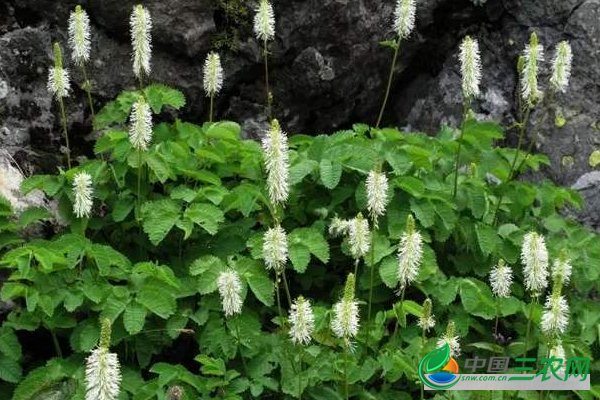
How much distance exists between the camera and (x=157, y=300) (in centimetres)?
482

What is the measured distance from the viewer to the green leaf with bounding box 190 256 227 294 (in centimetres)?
501

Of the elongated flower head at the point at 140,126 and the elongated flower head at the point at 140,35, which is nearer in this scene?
the elongated flower head at the point at 140,126

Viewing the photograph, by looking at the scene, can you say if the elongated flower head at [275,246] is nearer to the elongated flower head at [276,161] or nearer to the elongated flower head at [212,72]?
the elongated flower head at [276,161]

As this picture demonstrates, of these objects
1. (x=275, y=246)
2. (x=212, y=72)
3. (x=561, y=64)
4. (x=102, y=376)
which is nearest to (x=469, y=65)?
(x=561, y=64)

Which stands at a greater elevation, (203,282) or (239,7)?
(239,7)

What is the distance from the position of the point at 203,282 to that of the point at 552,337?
6.45 feet

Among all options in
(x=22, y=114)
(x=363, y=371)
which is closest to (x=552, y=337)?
(x=363, y=371)

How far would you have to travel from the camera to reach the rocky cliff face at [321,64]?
21.8 ft

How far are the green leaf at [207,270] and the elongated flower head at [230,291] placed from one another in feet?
1.29

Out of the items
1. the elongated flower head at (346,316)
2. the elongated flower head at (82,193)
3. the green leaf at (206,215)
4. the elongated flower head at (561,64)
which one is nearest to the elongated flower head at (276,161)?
the green leaf at (206,215)

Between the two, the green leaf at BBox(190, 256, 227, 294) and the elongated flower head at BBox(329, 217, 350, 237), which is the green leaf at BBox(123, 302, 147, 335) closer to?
the green leaf at BBox(190, 256, 227, 294)

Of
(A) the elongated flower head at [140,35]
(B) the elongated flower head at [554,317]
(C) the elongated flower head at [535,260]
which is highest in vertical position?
(A) the elongated flower head at [140,35]

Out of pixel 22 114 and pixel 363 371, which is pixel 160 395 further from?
pixel 22 114

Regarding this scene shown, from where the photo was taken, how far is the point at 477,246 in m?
5.76
